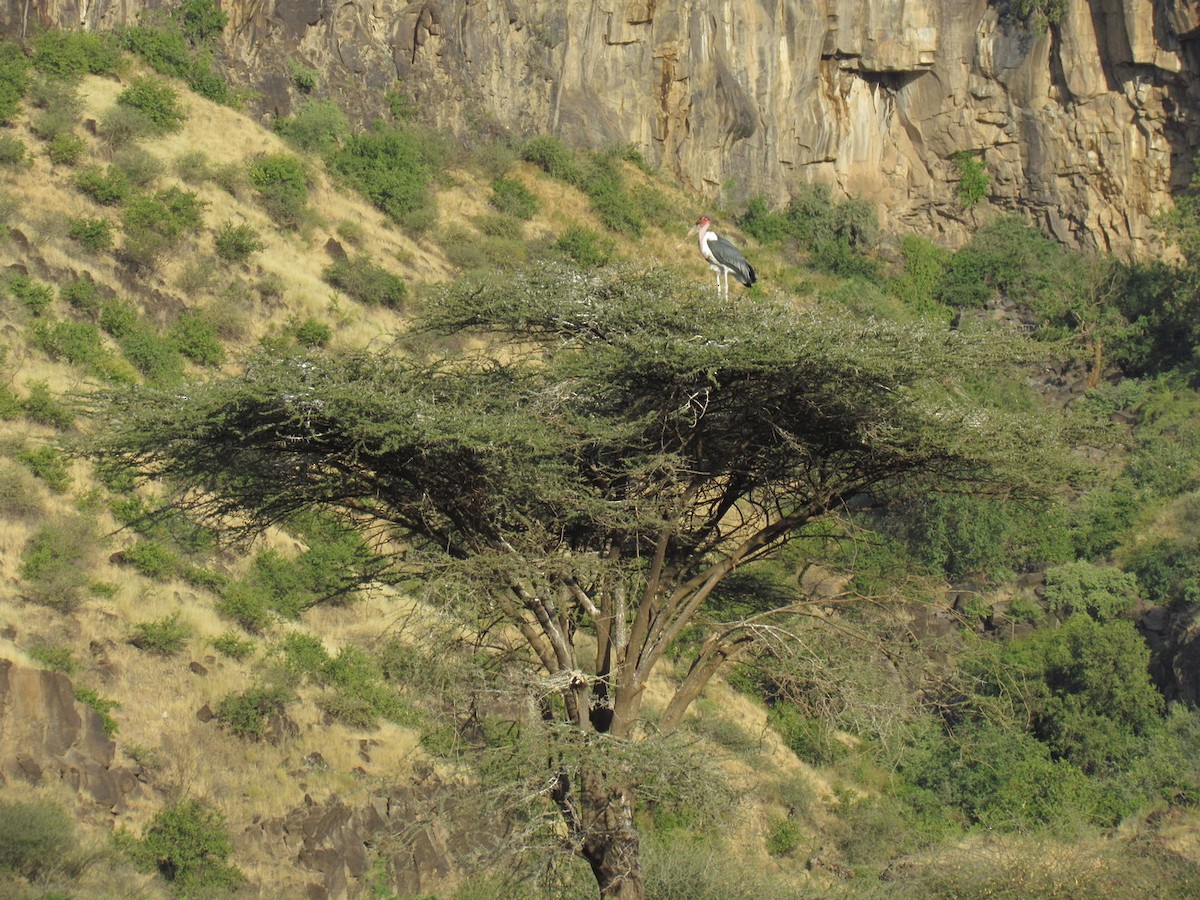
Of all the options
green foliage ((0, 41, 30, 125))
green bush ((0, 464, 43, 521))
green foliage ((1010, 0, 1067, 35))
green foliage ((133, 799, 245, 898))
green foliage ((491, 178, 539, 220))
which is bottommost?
green foliage ((133, 799, 245, 898))

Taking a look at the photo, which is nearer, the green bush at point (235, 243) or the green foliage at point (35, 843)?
the green foliage at point (35, 843)

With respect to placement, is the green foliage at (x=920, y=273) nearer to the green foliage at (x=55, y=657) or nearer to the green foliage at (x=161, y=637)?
the green foliage at (x=161, y=637)

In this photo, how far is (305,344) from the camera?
2427 centimetres

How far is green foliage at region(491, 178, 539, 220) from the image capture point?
3394cm

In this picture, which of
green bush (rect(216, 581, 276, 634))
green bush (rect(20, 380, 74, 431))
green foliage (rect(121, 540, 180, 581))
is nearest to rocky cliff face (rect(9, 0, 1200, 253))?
green bush (rect(20, 380, 74, 431))

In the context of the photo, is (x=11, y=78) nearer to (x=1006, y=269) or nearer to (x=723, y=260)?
(x=723, y=260)

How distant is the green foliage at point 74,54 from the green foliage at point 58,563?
1481 centimetres

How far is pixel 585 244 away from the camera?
33062 millimetres

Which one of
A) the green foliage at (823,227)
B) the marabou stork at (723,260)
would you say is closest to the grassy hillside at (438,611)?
the marabou stork at (723,260)

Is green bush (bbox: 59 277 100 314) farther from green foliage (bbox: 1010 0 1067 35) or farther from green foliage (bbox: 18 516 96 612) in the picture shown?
green foliage (bbox: 1010 0 1067 35)

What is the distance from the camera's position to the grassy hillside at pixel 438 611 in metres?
10.0

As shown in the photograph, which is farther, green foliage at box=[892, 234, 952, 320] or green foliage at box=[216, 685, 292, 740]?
green foliage at box=[892, 234, 952, 320]

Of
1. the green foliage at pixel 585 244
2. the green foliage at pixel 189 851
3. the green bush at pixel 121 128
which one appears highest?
the green bush at pixel 121 128

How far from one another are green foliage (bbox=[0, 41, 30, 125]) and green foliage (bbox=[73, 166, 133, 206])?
71.7 inches
